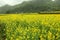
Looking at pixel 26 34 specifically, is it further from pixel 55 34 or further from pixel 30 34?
pixel 55 34

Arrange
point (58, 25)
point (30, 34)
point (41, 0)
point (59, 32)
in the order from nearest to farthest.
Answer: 1. point (59, 32)
2. point (30, 34)
3. point (58, 25)
4. point (41, 0)

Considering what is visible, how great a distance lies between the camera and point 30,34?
11328 millimetres

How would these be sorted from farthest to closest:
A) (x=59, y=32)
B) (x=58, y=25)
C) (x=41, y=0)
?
1. (x=41, y=0)
2. (x=58, y=25)
3. (x=59, y=32)

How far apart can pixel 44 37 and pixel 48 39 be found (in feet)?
1.61

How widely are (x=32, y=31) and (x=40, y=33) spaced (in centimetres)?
62

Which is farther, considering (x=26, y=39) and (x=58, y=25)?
(x=58, y=25)

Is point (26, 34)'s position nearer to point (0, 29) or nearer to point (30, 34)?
point (30, 34)

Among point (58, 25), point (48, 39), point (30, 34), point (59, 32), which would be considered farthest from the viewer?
point (58, 25)

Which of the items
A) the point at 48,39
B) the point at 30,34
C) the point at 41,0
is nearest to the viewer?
the point at 48,39

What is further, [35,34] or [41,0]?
[41,0]

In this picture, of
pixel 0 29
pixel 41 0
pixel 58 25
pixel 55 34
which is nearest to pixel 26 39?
pixel 55 34

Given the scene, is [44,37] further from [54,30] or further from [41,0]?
[41,0]

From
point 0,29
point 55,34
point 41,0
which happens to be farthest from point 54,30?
point 41,0

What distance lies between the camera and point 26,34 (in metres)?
11.6
